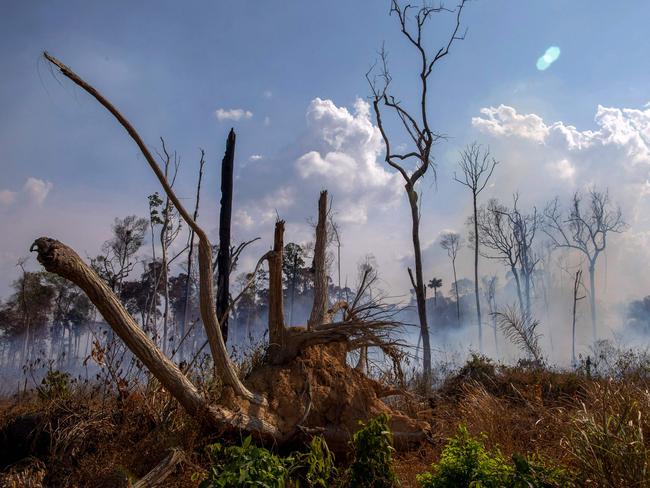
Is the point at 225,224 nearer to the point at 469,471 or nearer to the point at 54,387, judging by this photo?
the point at 54,387

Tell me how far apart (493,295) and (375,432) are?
188ft

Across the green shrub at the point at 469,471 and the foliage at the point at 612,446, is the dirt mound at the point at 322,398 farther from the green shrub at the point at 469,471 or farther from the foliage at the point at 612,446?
the foliage at the point at 612,446

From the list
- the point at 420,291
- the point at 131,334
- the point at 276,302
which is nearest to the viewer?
the point at 131,334

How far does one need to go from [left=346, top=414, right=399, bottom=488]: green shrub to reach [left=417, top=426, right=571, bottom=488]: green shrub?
366mm

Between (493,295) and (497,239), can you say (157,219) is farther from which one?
(493,295)

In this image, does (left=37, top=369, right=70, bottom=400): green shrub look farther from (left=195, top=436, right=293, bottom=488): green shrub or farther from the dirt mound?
(left=195, top=436, right=293, bottom=488): green shrub

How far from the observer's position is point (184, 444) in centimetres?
559

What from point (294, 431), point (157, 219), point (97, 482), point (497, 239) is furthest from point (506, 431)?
point (497, 239)

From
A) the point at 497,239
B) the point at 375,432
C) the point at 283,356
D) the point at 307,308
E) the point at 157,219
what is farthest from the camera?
the point at 307,308

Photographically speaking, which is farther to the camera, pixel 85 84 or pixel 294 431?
pixel 294 431

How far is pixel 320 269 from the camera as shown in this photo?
9078 millimetres

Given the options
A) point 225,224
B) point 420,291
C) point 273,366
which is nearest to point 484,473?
point 273,366

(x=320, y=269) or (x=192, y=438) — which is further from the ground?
(x=320, y=269)

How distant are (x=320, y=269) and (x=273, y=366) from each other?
101 inches
